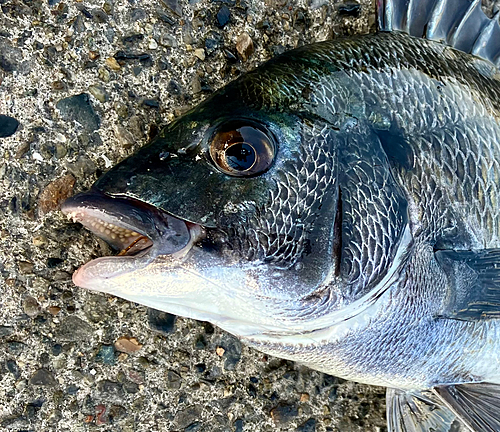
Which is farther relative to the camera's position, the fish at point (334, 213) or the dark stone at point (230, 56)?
the dark stone at point (230, 56)

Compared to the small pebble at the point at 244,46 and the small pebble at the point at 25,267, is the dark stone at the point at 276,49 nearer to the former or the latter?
the small pebble at the point at 244,46

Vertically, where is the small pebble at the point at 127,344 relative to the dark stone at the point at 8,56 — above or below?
below

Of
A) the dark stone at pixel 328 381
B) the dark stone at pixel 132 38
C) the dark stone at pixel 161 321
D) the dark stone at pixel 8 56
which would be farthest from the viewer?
the dark stone at pixel 328 381

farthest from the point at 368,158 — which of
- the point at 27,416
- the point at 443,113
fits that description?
the point at 27,416

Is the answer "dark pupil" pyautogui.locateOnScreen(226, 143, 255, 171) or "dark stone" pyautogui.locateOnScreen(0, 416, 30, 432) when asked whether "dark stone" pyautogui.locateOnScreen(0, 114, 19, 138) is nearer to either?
"dark pupil" pyautogui.locateOnScreen(226, 143, 255, 171)

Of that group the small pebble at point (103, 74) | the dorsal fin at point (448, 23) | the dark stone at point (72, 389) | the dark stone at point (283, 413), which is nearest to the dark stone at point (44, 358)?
the dark stone at point (72, 389)

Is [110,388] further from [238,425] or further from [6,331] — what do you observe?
[238,425]
